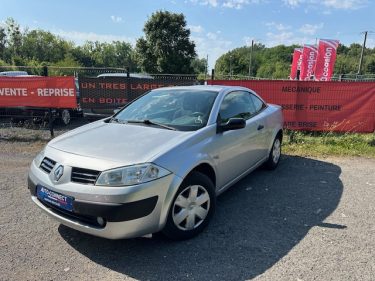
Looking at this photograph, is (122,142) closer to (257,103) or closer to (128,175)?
(128,175)

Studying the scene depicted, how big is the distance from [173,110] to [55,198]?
1.82 meters

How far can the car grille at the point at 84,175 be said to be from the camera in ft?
10.0

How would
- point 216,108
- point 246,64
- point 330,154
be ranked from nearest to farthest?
point 216,108, point 330,154, point 246,64

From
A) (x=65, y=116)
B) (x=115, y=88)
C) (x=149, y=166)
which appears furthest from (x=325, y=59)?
(x=149, y=166)

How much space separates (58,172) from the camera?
324cm

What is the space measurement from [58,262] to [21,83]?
7.12m

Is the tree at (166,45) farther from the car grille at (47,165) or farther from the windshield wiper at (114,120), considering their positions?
the car grille at (47,165)


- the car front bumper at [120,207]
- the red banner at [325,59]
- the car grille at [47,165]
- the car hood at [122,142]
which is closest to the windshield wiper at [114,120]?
the car hood at [122,142]

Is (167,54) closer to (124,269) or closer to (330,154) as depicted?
(330,154)

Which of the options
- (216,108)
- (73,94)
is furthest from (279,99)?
(73,94)

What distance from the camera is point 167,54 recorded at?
42062 millimetres

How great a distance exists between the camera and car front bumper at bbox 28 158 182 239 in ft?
9.70

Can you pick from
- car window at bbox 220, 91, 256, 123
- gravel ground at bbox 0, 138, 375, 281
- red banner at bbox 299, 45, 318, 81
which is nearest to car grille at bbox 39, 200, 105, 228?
gravel ground at bbox 0, 138, 375, 281

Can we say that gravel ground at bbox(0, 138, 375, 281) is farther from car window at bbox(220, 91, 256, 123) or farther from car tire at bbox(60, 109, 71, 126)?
car tire at bbox(60, 109, 71, 126)
